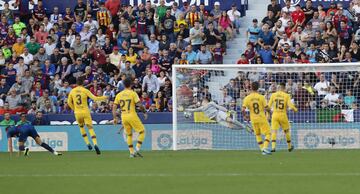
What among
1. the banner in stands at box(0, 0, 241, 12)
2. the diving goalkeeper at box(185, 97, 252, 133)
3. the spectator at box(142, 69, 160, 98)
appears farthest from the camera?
the banner in stands at box(0, 0, 241, 12)

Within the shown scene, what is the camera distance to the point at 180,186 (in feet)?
52.2

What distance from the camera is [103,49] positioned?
34.5 m

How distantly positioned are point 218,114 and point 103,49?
6934mm

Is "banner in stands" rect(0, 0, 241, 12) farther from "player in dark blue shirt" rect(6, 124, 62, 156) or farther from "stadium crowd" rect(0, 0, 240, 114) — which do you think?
"player in dark blue shirt" rect(6, 124, 62, 156)

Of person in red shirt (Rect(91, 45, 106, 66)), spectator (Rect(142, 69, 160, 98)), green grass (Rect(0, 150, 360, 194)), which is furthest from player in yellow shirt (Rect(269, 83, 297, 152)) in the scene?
person in red shirt (Rect(91, 45, 106, 66))

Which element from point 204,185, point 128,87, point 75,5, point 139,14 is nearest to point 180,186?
point 204,185

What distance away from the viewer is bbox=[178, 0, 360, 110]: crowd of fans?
29.0 meters

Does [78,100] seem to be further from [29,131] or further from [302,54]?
[302,54]

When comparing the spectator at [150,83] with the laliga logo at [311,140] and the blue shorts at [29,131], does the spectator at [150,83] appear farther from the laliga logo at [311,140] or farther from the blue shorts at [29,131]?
the laliga logo at [311,140]

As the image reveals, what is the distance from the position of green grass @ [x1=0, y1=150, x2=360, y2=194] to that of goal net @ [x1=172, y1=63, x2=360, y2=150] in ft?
12.7

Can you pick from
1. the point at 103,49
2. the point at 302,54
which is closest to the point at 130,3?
the point at 103,49

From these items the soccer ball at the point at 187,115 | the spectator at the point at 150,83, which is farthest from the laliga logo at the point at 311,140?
the spectator at the point at 150,83

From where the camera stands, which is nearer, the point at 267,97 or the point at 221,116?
the point at 221,116

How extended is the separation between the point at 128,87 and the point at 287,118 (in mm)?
5019
